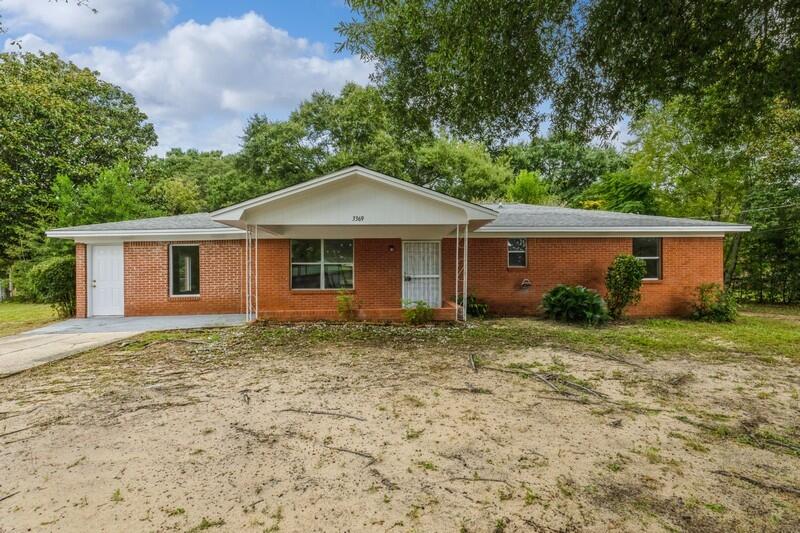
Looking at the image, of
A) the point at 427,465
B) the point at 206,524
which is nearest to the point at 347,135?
the point at 427,465

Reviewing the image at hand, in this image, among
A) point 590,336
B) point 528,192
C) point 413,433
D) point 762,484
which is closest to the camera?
point 762,484

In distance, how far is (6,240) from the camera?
1970cm

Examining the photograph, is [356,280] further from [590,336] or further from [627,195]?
[627,195]

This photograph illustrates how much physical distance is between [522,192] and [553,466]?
2460cm

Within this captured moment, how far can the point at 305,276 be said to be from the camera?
1141 cm

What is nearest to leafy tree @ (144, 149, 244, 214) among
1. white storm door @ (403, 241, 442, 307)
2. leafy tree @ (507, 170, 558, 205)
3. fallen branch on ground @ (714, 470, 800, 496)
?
white storm door @ (403, 241, 442, 307)

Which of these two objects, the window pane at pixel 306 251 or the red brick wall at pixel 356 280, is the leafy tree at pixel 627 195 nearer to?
the red brick wall at pixel 356 280

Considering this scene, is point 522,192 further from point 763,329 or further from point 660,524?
point 660,524

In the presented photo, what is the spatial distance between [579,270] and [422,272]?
4701mm

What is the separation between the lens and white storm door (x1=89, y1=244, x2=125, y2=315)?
11273 mm

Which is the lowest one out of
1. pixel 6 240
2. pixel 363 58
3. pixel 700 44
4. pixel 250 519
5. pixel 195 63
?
pixel 250 519

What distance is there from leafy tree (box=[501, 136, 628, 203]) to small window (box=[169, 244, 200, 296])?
96.6 ft

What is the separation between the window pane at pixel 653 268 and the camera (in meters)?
11.5

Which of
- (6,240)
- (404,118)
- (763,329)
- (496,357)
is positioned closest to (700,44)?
(404,118)
